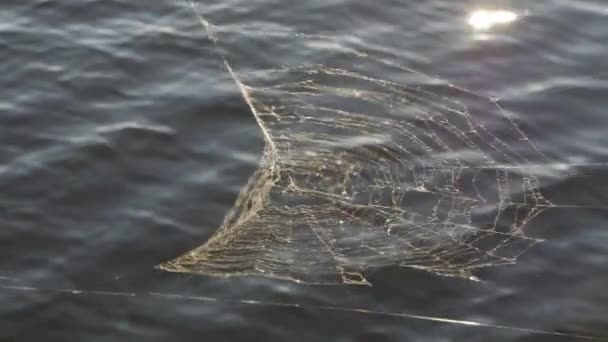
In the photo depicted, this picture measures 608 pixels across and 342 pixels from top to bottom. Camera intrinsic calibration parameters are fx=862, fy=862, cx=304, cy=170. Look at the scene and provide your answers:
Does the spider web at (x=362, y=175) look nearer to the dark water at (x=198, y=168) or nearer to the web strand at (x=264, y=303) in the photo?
the dark water at (x=198, y=168)

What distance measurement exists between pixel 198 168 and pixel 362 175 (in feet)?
6.26

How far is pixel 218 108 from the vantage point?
35.9 ft

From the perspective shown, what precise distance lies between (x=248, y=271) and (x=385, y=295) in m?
1.39

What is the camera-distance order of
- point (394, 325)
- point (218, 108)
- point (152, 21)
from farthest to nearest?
point (152, 21), point (218, 108), point (394, 325)

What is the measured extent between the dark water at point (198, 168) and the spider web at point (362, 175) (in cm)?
21

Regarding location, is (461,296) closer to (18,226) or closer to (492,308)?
(492,308)

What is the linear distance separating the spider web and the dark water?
0.21m

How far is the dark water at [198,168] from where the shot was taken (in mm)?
8258

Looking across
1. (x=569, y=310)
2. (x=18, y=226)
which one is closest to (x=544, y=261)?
(x=569, y=310)

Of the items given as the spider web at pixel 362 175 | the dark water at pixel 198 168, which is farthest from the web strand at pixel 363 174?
the dark water at pixel 198 168

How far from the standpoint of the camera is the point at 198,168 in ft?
32.9

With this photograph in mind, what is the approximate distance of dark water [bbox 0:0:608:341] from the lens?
8258 millimetres

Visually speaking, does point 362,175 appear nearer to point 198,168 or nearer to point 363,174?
point 363,174

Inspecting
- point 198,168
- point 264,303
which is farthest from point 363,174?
point 264,303
